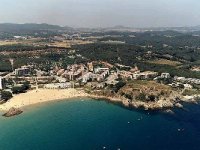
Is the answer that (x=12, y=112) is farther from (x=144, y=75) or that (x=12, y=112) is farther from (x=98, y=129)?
(x=144, y=75)

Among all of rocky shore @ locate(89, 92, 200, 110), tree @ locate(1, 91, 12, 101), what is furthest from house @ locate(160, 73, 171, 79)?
tree @ locate(1, 91, 12, 101)

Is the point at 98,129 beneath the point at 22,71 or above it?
beneath

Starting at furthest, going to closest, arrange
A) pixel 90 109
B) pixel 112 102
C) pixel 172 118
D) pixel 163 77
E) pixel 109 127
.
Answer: pixel 163 77 < pixel 112 102 < pixel 90 109 < pixel 172 118 < pixel 109 127

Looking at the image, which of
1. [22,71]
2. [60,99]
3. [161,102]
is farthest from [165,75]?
[22,71]

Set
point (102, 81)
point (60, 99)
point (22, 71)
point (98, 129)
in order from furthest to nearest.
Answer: point (22, 71), point (102, 81), point (60, 99), point (98, 129)

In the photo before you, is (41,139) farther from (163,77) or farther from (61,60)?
(61,60)

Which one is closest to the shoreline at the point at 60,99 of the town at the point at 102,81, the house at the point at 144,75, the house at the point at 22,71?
the town at the point at 102,81

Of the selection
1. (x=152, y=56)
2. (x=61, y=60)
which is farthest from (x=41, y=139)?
(x=152, y=56)
